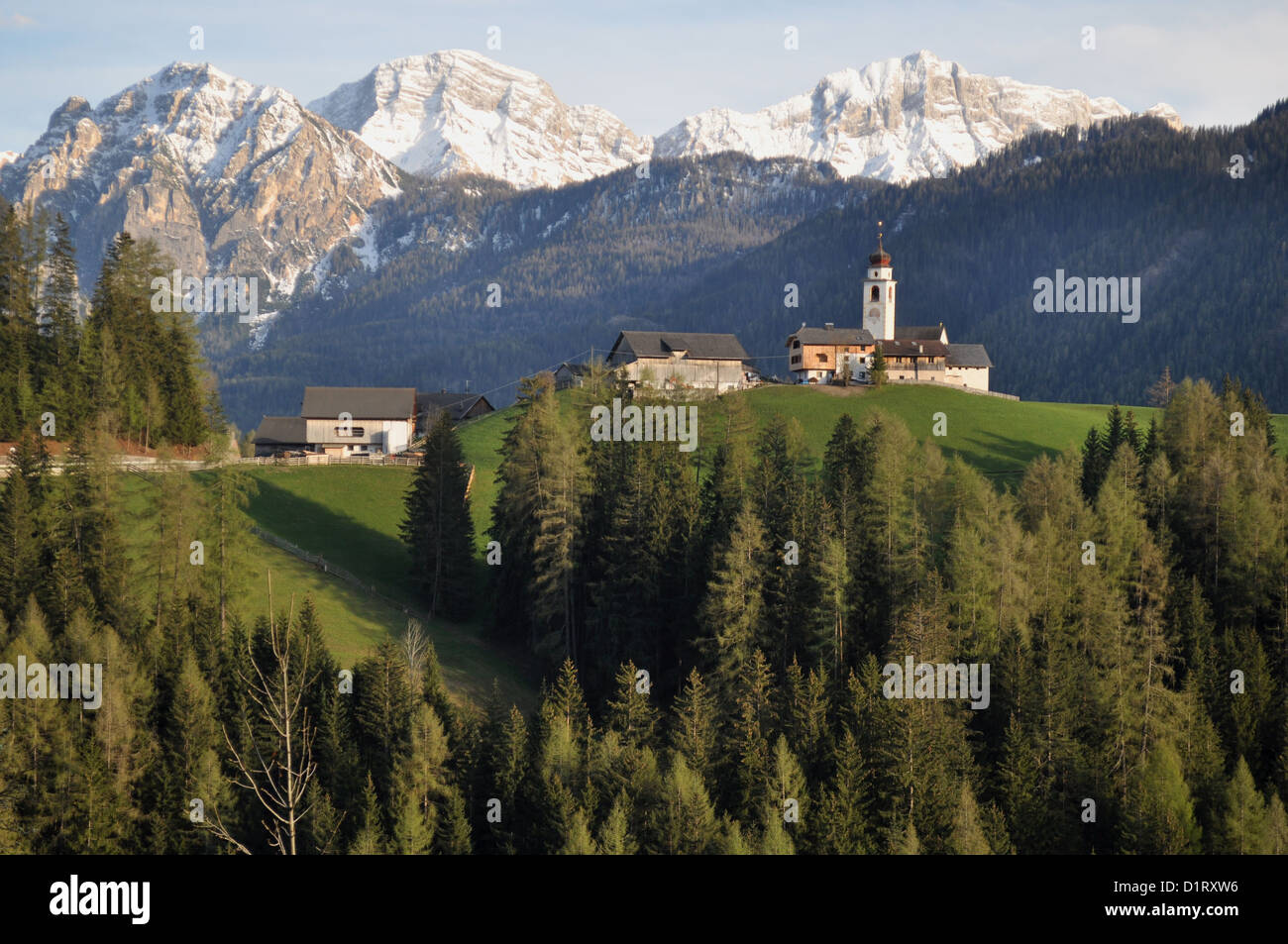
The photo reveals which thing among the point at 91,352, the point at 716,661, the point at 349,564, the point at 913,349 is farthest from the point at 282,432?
the point at 716,661

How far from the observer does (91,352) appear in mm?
85062

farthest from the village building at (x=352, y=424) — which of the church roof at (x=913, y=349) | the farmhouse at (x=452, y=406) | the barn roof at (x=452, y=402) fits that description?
the church roof at (x=913, y=349)

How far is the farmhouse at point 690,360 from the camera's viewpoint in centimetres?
11875

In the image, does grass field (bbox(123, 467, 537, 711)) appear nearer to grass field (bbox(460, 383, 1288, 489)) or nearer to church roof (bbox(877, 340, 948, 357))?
grass field (bbox(460, 383, 1288, 489))

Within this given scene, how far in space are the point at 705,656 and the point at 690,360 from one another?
59479 mm

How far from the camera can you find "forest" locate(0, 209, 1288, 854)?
5109cm

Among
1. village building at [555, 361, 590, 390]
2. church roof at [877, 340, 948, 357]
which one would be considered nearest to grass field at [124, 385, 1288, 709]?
village building at [555, 361, 590, 390]

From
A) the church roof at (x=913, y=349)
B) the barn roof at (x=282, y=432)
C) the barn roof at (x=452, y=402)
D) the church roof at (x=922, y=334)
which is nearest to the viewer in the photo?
the barn roof at (x=282, y=432)

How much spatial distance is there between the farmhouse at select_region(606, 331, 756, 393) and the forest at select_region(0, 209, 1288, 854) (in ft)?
127

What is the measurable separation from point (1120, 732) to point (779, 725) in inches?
657

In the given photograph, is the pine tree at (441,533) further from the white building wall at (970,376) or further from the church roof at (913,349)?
the white building wall at (970,376)

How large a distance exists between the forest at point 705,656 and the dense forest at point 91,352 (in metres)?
2.51

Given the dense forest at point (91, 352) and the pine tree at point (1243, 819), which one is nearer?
the pine tree at point (1243, 819)
